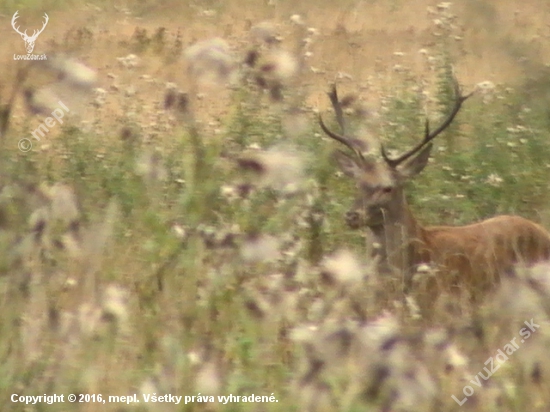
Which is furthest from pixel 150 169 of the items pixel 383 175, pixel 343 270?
pixel 383 175

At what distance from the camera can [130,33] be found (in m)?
11.8

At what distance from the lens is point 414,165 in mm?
6191

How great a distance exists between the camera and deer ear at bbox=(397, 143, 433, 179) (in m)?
6.15

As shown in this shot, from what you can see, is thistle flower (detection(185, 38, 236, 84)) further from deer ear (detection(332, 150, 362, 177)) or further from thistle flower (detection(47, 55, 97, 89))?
deer ear (detection(332, 150, 362, 177))

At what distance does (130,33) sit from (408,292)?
7.46m

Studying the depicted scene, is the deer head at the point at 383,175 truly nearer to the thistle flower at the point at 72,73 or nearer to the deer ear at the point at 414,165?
the deer ear at the point at 414,165

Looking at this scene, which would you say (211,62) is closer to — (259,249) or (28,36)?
(259,249)

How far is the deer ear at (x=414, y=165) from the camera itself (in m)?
6.15

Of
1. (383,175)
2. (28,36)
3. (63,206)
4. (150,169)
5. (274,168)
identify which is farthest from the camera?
(28,36)

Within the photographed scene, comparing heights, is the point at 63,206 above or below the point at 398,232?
above

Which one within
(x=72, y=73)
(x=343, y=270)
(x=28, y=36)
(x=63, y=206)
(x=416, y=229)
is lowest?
(x=28, y=36)

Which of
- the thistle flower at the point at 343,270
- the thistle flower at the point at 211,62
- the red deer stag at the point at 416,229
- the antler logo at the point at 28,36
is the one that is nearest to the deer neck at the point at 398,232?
the red deer stag at the point at 416,229

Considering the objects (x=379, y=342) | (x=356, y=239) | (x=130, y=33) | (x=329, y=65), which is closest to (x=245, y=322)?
(x=379, y=342)

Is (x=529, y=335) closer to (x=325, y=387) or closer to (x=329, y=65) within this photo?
(x=325, y=387)
